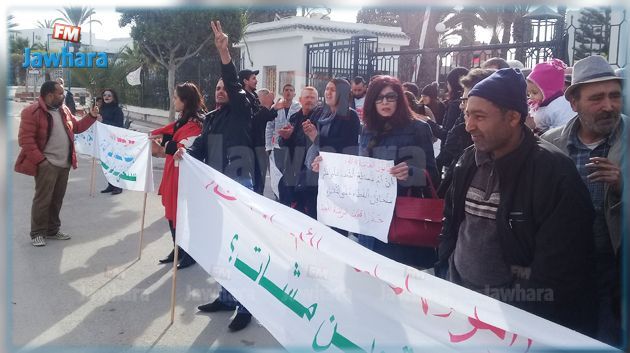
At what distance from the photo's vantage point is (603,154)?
8.88ft

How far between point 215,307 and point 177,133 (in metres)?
1.71

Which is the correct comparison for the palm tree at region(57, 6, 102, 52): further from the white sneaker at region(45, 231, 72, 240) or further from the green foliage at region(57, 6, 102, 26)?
the white sneaker at region(45, 231, 72, 240)

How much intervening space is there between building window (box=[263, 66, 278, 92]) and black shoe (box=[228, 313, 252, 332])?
13.2m

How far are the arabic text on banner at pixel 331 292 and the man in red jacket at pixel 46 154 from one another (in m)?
3.37

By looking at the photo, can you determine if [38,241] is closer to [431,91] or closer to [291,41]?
[431,91]

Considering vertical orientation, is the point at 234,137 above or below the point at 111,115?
below

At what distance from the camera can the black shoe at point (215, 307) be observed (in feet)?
15.5

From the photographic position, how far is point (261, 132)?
5340mm

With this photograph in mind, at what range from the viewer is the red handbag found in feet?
11.7

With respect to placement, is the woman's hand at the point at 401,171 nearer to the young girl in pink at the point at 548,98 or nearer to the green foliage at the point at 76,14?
the young girl in pink at the point at 548,98

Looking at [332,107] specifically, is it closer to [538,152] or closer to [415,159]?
[415,159]

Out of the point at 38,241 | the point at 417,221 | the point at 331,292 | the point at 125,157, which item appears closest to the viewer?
the point at 331,292

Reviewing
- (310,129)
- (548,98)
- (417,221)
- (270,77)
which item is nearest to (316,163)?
(310,129)

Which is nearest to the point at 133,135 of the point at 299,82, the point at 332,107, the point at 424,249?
the point at 332,107
